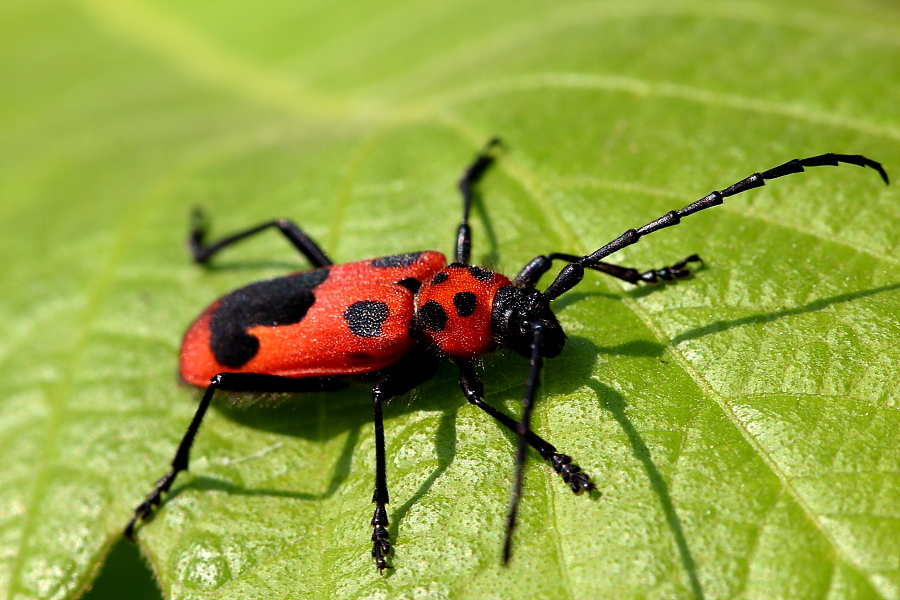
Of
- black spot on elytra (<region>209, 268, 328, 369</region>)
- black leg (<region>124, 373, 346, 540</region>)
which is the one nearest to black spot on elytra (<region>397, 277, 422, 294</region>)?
black spot on elytra (<region>209, 268, 328, 369</region>)

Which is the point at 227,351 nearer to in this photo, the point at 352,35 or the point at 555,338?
the point at 555,338

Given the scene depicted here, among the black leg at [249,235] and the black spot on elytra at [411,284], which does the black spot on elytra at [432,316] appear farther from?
the black leg at [249,235]

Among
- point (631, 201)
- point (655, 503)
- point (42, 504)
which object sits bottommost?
point (42, 504)

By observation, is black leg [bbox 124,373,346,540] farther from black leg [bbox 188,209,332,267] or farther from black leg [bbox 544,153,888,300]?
black leg [bbox 544,153,888,300]

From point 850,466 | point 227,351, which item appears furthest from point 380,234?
point 850,466

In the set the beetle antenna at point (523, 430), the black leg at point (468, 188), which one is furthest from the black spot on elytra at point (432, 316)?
the beetle antenna at point (523, 430)
